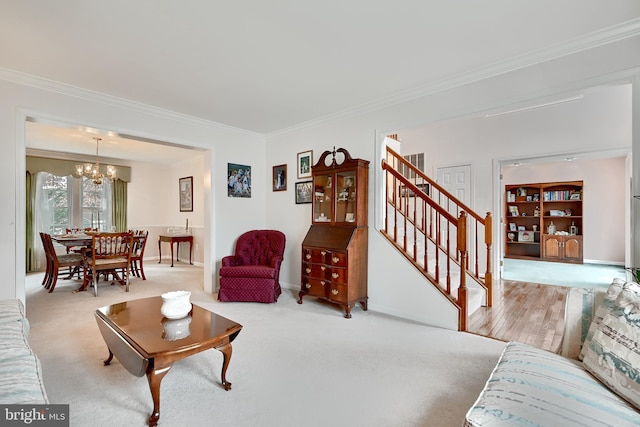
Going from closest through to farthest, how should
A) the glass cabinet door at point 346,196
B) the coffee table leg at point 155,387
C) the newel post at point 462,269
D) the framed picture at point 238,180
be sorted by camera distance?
1. the coffee table leg at point 155,387
2. the newel post at point 462,269
3. the glass cabinet door at point 346,196
4. the framed picture at point 238,180

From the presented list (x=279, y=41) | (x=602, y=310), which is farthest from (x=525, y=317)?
(x=279, y=41)

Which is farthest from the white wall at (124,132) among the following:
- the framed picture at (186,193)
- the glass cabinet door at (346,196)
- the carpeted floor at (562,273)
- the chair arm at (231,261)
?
the carpeted floor at (562,273)

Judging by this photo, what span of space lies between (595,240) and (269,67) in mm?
8631

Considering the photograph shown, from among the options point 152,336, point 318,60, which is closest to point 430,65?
point 318,60

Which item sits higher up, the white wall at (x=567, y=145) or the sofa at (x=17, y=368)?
the white wall at (x=567, y=145)

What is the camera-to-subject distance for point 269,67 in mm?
2914

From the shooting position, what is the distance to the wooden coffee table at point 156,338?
1721 mm

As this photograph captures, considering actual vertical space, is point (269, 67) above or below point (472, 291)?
above

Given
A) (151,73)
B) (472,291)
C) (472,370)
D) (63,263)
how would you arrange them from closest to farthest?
(472,370)
(151,73)
(472,291)
(63,263)

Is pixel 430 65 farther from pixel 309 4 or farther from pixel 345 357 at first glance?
pixel 345 357

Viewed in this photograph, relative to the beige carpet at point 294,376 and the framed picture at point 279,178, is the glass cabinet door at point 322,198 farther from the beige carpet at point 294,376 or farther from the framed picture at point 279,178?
the beige carpet at point 294,376

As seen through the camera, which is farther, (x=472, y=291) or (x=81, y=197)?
(x=81, y=197)

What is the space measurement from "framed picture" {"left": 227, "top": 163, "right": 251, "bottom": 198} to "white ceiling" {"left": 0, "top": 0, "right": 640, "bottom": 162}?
4.73 ft

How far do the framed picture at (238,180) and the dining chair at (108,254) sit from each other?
1.80m
